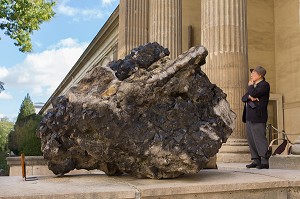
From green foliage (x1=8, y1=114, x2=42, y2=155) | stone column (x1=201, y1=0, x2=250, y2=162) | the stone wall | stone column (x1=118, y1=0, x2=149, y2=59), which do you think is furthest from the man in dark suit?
the stone wall

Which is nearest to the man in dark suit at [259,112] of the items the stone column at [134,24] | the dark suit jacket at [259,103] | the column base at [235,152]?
the dark suit jacket at [259,103]

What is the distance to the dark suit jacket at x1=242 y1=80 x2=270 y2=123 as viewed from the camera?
6.99 metres

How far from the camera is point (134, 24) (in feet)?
57.8

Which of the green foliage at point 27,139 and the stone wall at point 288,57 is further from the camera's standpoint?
the stone wall at point 288,57

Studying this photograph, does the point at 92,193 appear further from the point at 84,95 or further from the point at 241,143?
the point at 241,143

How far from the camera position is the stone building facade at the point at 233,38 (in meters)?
12.3

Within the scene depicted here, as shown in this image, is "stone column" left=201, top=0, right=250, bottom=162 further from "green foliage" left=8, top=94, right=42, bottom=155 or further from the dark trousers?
"green foliage" left=8, top=94, right=42, bottom=155

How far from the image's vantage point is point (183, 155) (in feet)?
14.2

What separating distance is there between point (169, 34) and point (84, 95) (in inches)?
456

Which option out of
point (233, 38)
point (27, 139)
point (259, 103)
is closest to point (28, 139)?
point (27, 139)

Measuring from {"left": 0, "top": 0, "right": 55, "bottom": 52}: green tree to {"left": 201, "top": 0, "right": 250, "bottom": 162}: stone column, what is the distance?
11576mm

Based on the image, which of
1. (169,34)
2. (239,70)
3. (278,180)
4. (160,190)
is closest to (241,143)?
(239,70)

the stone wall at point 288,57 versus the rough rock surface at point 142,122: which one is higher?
the stone wall at point 288,57

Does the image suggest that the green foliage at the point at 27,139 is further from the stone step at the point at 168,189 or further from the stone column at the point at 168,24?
the stone step at the point at 168,189
